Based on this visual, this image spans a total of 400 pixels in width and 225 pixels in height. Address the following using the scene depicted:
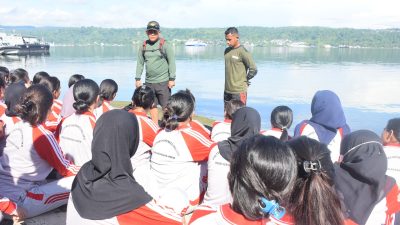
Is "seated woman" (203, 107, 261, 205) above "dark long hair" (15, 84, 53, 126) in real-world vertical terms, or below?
below

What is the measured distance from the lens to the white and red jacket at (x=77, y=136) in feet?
13.5

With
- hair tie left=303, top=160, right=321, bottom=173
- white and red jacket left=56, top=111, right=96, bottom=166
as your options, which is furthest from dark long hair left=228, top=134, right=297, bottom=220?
white and red jacket left=56, top=111, right=96, bottom=166

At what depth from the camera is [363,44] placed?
111 m

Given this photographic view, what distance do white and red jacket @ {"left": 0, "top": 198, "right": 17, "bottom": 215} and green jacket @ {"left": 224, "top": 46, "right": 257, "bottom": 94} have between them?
4102 millimetres

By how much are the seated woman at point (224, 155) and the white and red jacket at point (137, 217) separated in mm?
725

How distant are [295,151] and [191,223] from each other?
680 millimetres

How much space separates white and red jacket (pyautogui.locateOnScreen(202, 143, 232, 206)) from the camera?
336 cm

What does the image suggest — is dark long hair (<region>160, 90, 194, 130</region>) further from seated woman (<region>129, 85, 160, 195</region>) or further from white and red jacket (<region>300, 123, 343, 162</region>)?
white and red jacket (<region>300, 123, 343, 162</region>)

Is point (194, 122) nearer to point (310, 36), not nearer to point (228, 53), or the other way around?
point (228, 53)

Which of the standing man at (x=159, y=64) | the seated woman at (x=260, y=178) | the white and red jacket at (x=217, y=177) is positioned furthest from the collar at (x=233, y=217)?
the standing man at (x=159, y=64)

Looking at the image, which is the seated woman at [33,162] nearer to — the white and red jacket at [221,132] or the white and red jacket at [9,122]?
the white and red jacket at [9,122]

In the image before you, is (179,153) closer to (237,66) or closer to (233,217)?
(233,217)

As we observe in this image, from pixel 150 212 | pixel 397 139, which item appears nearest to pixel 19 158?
pixel 150 212

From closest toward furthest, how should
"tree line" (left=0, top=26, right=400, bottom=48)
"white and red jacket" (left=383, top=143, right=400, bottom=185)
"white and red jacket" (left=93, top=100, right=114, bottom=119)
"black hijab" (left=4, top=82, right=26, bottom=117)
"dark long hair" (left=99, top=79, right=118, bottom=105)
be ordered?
1. "white and red jacket" (left=383, top=143, right=400, bottom=185)
2. "black hijab" (left=4, top=82, right=26, bottom=117)
3. "white and red jacket" (left=93, top=100, right=114, bottom=119)
4. "dark long hair" (left=99, top=79, right=118, bottom=105)
5. "tree line" (left=0, top=26, right=400, bottom=48)
